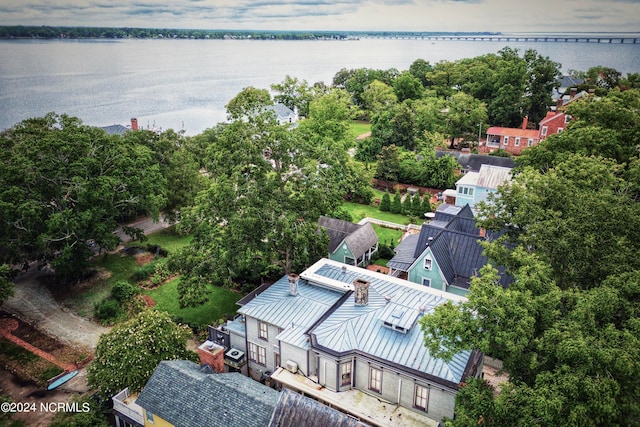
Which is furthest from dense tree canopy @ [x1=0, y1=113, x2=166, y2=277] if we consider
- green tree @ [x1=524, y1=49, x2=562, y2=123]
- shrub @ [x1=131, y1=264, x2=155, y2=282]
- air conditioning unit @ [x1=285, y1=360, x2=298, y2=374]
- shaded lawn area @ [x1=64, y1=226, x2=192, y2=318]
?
green tree @ [x1=524, y1=49, x2=562, y2=123]

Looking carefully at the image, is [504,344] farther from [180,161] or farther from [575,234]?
[180,161]

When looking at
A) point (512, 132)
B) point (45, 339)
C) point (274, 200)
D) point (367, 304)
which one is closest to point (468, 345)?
point (367, 304)

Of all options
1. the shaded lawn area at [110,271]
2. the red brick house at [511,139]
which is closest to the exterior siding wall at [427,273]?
the shaded lawn area at [110,271]

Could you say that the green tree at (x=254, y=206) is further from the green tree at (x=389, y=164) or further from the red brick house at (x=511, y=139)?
the red brick house at (x=511, y=139)

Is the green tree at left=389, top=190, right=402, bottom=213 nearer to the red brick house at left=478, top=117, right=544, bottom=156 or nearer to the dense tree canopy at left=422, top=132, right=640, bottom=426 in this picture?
the red brick house at left=478, top=117, right=544, bottom=156

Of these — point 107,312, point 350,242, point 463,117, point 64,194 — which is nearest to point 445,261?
point 350,242

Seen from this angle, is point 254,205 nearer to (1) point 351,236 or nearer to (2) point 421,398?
(1) point 351,236
